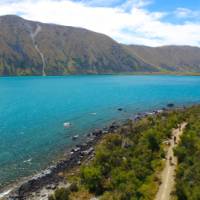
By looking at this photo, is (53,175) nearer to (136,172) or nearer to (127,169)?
(127,169)

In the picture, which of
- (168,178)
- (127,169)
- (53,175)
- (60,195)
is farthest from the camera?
Result: (53,175)

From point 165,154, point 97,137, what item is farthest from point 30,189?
point 97,137

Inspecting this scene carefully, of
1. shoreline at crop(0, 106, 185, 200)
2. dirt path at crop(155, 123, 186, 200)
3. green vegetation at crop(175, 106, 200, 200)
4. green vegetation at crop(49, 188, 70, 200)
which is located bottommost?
shoreline at crop(0, 106, 185, 200)

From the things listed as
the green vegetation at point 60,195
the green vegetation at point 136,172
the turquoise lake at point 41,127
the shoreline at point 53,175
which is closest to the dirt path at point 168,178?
the green vegetation at point 136,172

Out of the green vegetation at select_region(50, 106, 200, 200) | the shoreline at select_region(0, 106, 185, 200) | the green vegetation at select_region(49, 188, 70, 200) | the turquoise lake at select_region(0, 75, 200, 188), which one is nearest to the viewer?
the green vegetation at select_region(50, 106, 200, 200)

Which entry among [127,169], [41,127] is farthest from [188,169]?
[41,127]

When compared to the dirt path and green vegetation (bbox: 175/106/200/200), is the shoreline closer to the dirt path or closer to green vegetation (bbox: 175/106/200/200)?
the dirt path

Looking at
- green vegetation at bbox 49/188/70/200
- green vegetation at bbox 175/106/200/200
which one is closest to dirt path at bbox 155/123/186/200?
green vegetation at bbox 175/106/200/200

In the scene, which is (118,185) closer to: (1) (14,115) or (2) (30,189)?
(2) (30,189)
